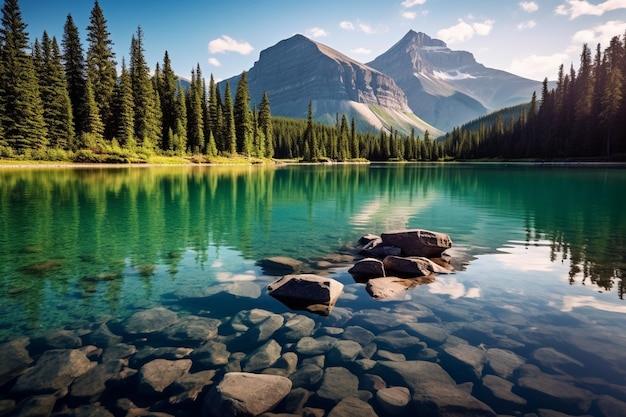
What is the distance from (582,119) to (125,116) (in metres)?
123

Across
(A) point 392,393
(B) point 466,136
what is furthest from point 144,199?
(B) point 466,136

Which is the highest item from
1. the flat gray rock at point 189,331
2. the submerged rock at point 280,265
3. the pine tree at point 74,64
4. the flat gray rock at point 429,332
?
the pine tree at point 74,64

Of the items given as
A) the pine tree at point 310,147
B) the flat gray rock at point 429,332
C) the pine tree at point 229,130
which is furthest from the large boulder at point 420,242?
the pine tree at point 310,147

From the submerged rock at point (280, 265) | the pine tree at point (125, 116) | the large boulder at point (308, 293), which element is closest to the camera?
the large boulder at point (308, 293)

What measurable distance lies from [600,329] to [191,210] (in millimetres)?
22275

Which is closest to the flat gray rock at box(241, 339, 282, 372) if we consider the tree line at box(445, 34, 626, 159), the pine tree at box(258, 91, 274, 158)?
the pine tree at box(258, 91, 274, 158)

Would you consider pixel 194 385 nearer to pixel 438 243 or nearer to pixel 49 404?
pixel 49 404

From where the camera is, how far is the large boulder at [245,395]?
5.09 metres

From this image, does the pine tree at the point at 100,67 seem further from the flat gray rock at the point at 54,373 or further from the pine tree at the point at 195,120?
the flat gray rock at the point at 54,373

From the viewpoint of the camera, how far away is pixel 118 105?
248 ft

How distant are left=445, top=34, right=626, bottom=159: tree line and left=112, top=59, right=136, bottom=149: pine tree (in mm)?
118046

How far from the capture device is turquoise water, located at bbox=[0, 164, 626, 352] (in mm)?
9195

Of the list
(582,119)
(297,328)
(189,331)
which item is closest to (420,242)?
(297,328)

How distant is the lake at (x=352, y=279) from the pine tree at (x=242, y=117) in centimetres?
7739
